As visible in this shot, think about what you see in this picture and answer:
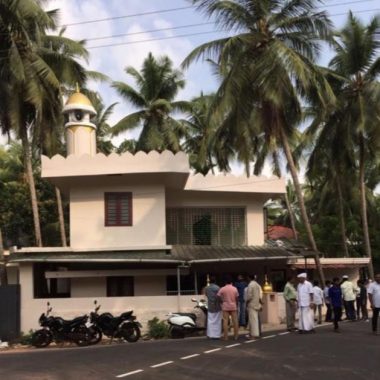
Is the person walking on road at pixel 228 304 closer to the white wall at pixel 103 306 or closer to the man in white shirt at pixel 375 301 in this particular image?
the man in white shirt at pixel 375 301

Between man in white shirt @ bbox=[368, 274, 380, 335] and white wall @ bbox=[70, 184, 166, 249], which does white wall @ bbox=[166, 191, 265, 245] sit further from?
man in white shirt @ bbox=[368, 274, 380, 335]

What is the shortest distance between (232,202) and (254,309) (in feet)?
29.9

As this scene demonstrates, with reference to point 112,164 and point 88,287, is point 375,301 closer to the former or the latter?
point 112,164

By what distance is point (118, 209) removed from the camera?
22.6 meters

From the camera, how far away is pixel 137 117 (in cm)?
3422

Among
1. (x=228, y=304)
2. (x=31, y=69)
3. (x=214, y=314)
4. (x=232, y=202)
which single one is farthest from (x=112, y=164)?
(x=228, y=304)

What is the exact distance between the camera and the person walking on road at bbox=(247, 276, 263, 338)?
49.9 feet

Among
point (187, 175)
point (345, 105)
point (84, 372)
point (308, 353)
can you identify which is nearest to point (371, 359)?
point (308, 353)

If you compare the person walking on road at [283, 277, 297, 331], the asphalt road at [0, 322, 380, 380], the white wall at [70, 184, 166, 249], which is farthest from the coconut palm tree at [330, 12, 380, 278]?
the asphalt road at [0, 322, 380, 380]

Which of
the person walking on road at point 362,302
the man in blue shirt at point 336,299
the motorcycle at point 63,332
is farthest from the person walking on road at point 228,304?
the person walking on road at point 362,302

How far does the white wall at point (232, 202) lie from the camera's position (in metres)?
23.9

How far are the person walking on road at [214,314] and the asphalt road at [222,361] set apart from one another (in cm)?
84

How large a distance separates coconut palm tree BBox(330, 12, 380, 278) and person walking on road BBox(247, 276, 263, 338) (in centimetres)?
1372

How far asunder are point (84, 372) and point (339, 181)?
25.8 metres
